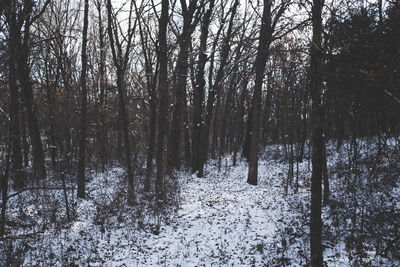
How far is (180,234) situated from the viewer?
6.96 metres

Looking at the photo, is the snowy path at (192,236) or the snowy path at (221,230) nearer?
the snowy path at (192,236)

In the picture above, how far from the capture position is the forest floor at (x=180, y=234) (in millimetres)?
5320

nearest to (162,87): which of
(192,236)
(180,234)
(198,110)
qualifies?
(180,234)

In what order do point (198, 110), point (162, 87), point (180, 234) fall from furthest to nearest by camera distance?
point (198, 110) → point (162, 87) → point (180, 234)

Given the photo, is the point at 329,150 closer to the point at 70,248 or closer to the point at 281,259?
the point at 281,259

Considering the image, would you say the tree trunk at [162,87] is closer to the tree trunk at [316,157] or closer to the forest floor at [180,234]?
the forest floor at [180,234]

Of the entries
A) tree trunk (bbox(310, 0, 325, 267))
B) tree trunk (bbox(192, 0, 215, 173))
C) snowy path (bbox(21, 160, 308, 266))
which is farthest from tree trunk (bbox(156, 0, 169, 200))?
tree trunk (bbox(192, 0, 215, 173))

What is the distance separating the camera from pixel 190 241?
21.2 ft

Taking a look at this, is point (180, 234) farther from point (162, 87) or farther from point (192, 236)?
point (162, 87)

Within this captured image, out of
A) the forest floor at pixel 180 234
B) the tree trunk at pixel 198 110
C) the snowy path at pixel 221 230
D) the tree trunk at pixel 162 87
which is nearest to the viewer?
the forest floor at pixel 180 234

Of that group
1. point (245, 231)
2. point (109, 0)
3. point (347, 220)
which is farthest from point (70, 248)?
point (109, 0)

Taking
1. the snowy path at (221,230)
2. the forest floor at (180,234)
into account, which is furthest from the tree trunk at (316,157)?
the snowy path at (221,230)

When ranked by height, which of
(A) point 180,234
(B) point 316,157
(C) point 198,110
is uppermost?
(C) point 198,110

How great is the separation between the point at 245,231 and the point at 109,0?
9.19 meters
